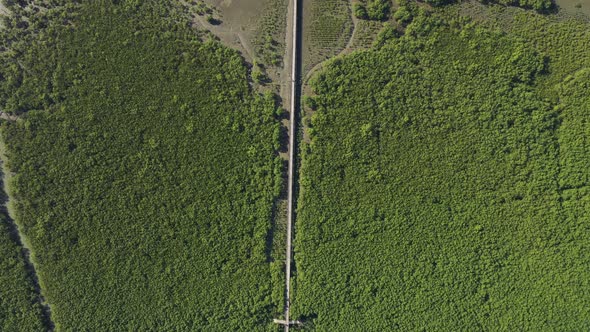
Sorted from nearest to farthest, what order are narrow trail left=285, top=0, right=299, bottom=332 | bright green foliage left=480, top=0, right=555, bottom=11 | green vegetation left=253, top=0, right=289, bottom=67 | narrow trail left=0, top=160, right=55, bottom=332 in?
bright green foliage left=480, top=0, right=555, bottom=11
narrow trail left=0, top=160, right=55, bottom=332
narrow trail left=285, top=0, right=299, bottom=332
green vegetation left=253, top=0, right=289, bottom=67

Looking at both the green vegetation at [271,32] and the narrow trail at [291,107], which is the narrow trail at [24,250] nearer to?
the narrow trail at [291,107]

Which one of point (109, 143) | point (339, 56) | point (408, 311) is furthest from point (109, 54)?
point (408, 311)

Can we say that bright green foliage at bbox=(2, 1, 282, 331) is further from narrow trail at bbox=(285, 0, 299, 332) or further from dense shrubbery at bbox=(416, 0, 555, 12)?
dense shrubbery at bbox=(416, 0, 555, 12)

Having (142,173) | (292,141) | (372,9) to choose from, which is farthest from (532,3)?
(142,173)

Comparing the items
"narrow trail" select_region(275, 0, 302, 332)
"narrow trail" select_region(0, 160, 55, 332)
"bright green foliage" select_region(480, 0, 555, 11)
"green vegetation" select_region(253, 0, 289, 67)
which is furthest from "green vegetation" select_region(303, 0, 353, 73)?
"narrow trail" select_region(0, 160, 55, 332)

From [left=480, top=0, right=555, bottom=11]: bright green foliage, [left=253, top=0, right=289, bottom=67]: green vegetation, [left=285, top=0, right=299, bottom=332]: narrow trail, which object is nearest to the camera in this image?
[left=480, top=0, right=555, bottom=11]: bright green foliage

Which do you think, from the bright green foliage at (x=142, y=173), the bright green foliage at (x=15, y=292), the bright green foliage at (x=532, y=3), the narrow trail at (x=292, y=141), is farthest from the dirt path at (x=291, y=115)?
the bright green foliage at (x=15, y=292)
